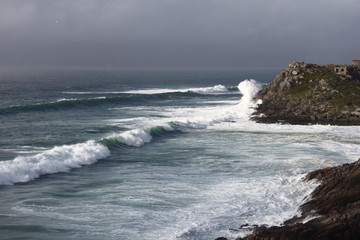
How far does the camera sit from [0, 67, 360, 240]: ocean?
25125mm

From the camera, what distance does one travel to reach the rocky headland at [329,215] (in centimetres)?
2047

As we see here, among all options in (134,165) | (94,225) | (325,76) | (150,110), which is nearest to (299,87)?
(325,76)

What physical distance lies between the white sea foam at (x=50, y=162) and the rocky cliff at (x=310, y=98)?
87.9ft

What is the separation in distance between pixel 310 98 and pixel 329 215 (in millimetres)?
46825

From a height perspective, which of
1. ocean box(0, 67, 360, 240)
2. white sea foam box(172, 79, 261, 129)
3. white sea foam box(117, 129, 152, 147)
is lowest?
ocean box(0, 67, 360, 240)

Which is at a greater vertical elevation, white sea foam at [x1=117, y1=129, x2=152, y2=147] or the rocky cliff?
the rocky cliff

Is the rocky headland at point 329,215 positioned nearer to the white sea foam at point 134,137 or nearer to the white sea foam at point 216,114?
the white sea foam at point 134,137

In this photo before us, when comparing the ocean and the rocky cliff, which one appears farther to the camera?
the rocky cliff

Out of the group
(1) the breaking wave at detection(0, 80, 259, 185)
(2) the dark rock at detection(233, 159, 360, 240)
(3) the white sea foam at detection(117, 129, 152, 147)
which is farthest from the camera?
(3) the white sea foam at detection(117, 129, 152, 147)

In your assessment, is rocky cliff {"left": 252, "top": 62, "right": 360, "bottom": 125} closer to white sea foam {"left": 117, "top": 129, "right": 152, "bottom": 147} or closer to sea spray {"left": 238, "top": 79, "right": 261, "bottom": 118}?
sea spray {"left": 238, "top": 79, "right": 261, "bottom": 118}

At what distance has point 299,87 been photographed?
74062 mm

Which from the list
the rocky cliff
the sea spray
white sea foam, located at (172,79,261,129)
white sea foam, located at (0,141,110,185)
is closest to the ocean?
white sea foam, located at (0,141,110,185)

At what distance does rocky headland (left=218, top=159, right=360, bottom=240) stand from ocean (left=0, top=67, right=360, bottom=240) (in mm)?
1337

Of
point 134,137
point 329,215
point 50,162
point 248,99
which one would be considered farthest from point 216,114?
point 329,215
